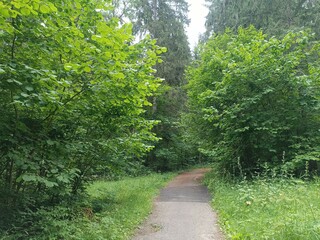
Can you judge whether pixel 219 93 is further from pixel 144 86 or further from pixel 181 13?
pixel 181 13

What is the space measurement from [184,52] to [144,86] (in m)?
17.9

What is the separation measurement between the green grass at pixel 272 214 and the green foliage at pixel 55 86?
3.21 metres

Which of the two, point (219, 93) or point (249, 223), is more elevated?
point (219, 93)

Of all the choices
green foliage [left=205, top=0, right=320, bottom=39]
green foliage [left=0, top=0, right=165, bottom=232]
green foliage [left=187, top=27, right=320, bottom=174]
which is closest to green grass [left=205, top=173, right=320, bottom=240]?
green foliage [left=0, top=0, right=165, bottom=232]

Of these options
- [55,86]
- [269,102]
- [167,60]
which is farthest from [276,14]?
[55,86]

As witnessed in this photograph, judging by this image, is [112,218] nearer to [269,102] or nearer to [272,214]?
[272,214]

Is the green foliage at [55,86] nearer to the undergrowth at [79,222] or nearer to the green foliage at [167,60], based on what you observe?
the undergrowth at [79,222]

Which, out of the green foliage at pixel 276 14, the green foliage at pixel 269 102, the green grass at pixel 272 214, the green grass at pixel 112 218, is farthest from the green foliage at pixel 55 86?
the green foliage at pixel 276 14

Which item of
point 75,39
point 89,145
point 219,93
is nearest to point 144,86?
point 75,39

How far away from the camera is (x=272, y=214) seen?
586cm

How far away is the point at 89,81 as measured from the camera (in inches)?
197

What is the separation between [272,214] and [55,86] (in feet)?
16.0

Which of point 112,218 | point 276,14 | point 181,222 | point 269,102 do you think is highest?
point 276,14

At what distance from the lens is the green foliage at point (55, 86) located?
13.0ft
